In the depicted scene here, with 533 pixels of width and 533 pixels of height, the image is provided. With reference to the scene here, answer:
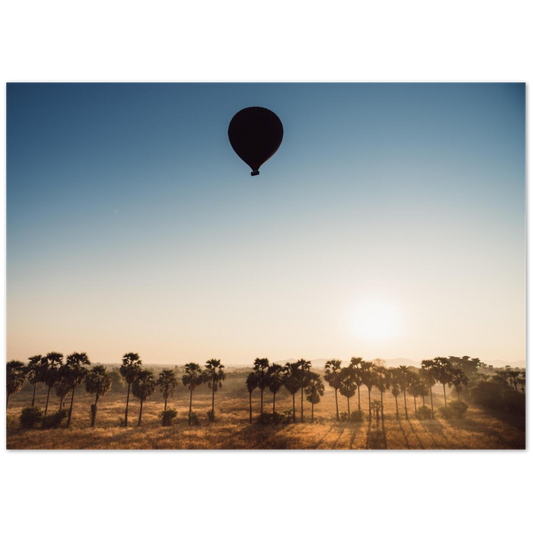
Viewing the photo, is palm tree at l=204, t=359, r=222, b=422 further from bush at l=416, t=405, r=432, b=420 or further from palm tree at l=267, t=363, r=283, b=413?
bush at l=416, t=405, r=432, b=420

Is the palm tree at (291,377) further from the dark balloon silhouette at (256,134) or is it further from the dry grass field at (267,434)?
the dark balloon silhouette at (256,134)

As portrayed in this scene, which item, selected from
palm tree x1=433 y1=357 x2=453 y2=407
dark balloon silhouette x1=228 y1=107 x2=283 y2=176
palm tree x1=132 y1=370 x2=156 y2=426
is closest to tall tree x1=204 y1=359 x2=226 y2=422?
palm tree x1=132 y1=370 x2=156 y2=426

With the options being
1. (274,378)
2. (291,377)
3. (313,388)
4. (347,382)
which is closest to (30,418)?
(274,378)

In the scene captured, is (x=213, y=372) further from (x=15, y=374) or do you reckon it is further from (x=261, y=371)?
(x=15, y=374)
